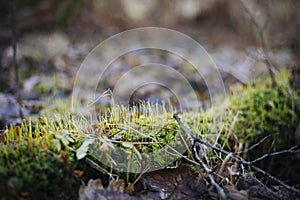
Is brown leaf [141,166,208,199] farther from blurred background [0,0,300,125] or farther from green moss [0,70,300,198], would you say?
blurred background [0,0,300,125]

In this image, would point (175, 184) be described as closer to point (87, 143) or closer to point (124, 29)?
point (87, 143)

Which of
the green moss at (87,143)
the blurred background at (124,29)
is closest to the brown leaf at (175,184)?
the green moss at (87,143)

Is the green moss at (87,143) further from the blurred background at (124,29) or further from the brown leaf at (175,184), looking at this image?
the blurred background at (124,29)

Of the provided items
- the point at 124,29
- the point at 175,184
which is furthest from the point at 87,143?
the point at 124,29

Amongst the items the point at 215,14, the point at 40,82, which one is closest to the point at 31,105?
the point at 40,82

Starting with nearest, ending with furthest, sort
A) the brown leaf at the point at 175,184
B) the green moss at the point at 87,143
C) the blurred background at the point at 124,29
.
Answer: the green moss at the point at 87,143 < the brown leaf at the point at 175,184 < the blurred background at the point at 124,29

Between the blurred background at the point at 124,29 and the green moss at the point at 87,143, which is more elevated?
the blurred background at the point at 124,29

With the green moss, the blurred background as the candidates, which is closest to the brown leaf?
the green moss

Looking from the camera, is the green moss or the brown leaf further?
the brown leaf
